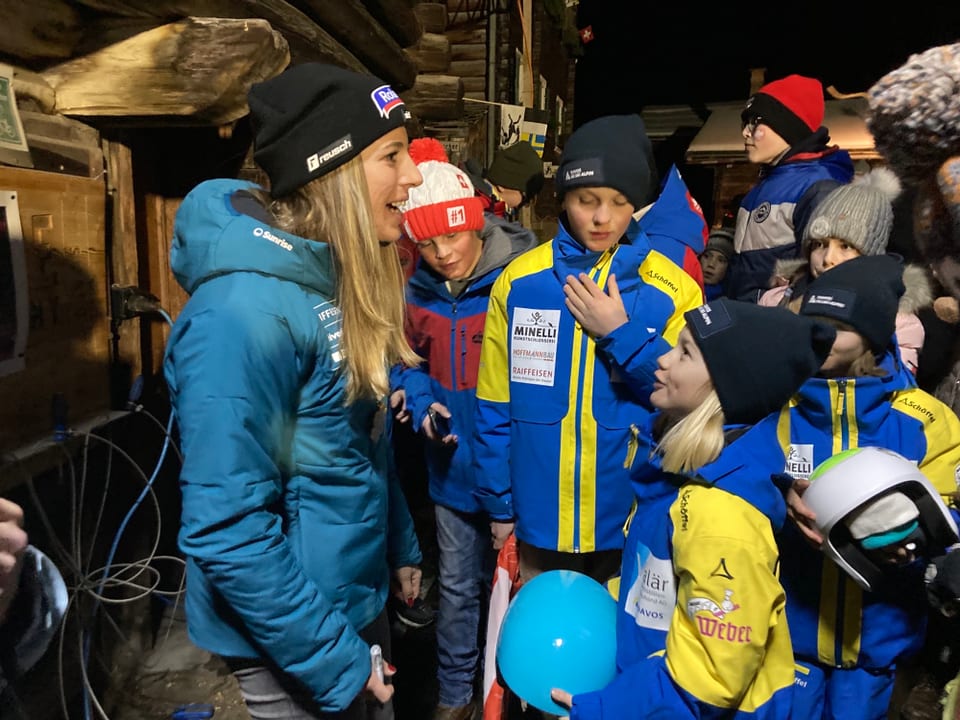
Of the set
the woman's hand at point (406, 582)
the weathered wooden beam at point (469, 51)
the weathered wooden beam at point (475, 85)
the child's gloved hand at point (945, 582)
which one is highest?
the weathered wooden beam at point (469, 51)

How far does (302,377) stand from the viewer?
5.27 feet

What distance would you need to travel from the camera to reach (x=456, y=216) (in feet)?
10.1

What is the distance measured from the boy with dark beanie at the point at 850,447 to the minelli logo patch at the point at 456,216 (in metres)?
1.55

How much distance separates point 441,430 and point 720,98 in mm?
17552

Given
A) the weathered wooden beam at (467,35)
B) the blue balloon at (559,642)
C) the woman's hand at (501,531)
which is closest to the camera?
the blue balloon at (559,642)

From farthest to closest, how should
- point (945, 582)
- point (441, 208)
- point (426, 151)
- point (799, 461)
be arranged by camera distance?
1. point (426, 151)
2. point (441, 208)
3. point (799, 461)
4. point (945, 582)

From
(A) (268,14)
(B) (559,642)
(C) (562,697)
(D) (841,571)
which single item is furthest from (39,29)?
(D) (841,571)

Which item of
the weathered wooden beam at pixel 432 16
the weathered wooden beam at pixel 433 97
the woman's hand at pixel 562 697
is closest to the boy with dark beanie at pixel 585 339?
the woman's hand at pixel 562 697

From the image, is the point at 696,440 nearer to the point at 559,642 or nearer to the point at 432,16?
the point at 559,642

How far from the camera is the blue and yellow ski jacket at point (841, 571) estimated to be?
224 centimetres

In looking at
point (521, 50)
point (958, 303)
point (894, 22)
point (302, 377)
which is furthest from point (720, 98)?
point (302, 377)

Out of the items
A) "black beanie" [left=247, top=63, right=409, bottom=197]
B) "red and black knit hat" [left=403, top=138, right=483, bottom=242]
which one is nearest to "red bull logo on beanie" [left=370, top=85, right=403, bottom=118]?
"black beanie" [left=247, top=63, right=409, bottom=197]

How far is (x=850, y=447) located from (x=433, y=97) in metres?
5.20

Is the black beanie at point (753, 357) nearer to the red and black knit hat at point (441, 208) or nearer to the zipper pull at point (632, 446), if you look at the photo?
the zipper pull at point (632, 446)
